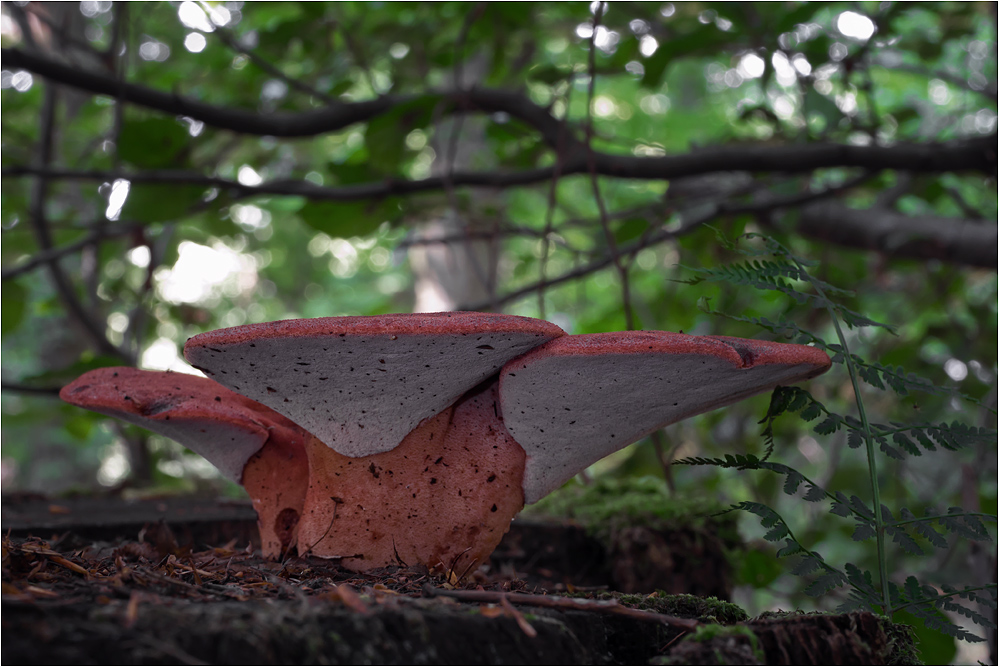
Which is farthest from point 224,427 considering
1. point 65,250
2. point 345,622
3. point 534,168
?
point 534,168

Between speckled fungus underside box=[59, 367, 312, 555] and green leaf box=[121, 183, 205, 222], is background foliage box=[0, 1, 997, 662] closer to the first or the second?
green leaf box=[121, 183, 205, 222]

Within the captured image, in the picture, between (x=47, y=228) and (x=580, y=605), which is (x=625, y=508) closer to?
(x=580, y=605)

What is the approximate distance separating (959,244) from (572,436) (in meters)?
3.81

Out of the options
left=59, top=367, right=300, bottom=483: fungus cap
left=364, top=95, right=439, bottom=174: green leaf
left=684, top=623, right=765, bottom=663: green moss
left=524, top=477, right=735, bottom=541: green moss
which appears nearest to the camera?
left=684, top=623, right=765, bottom=663: green moss

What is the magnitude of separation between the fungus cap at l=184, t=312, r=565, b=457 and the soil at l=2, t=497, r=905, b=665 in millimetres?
342

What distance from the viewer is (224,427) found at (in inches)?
67.2

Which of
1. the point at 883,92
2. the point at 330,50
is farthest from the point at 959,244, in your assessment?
the point at 883,92

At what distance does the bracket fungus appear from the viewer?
1240 mm

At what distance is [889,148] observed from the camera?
9.71ft

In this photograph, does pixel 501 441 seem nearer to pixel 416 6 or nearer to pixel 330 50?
pixel 330 50

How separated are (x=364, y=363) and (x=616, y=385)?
52 cm

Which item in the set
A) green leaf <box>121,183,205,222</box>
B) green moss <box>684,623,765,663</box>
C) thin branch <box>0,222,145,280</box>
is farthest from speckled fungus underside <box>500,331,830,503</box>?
thin branch <box>0,222,145,280</box>

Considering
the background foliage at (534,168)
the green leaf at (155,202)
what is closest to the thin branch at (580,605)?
the background foliage at (534,168)

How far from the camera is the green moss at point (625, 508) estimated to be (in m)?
2.56
